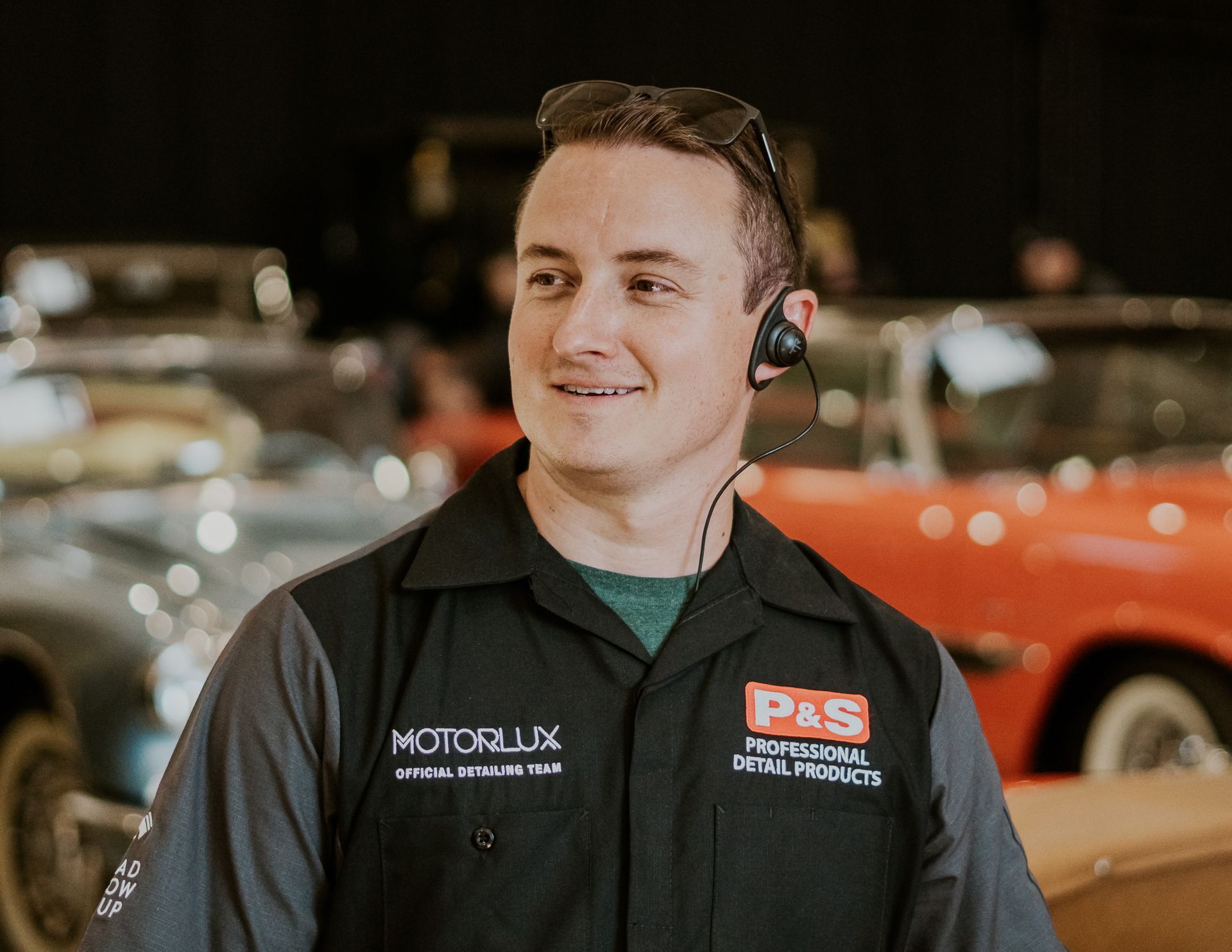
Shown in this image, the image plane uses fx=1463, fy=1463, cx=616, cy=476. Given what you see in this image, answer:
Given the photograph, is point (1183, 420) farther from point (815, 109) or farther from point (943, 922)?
point (815, 109)

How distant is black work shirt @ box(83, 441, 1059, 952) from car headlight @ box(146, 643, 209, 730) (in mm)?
1996

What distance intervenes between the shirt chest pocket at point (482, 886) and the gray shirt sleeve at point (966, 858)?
0.38 m

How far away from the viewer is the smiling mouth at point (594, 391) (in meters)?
1.40

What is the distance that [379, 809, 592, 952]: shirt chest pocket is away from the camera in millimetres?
1287

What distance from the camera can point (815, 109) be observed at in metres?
13.3

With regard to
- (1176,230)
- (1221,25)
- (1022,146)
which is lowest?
(1176,230)

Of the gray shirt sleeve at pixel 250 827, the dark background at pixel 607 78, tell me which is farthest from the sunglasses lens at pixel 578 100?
the dark background at pixel 607 78

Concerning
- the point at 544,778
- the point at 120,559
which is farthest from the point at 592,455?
the point at 120,559

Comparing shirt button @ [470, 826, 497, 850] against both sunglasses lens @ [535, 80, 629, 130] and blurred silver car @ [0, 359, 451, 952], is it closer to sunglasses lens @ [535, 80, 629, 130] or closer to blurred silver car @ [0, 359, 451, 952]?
sunglasses lens @ [535, 80, 629, 130]

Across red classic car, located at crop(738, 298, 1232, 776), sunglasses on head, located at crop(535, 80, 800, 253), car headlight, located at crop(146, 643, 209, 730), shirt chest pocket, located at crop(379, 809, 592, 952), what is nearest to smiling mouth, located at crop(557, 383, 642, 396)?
sunglasses on head, located at crop(535, 80, 800, 253)

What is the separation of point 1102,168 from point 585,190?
1349 cm

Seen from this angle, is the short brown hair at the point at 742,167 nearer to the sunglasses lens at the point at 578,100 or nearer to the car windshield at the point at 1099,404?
the sunglasses lens at the point at 578,100

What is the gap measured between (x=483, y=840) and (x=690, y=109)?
72cm

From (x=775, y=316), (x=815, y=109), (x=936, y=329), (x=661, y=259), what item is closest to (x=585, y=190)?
(x=661, y=259)
